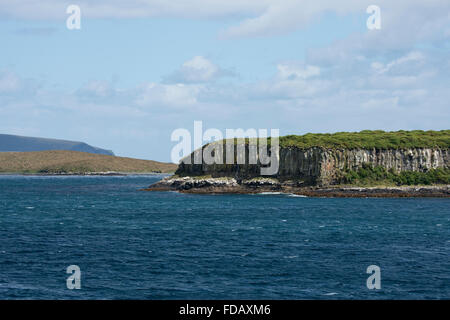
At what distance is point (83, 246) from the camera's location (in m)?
68.5

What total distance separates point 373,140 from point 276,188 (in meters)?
34.7

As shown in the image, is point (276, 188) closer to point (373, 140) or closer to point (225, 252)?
point (373, 140)

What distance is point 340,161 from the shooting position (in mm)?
164500

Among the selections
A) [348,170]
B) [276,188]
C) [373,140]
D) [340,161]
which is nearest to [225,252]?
[348,170]

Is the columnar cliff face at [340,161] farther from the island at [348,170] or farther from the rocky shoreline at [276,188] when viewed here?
the rocky shoreline at [276,188]

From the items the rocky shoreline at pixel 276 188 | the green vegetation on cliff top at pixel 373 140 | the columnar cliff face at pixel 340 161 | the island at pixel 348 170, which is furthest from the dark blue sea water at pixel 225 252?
the green vegetation on cliff top at pixel 373 140

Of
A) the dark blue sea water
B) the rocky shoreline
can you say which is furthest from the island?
the dark blue sea water

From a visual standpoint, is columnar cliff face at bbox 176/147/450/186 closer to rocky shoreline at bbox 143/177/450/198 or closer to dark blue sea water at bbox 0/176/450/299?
rocky shoreline at bbox 143/177/450/198

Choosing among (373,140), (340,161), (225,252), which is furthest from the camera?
(373,140)

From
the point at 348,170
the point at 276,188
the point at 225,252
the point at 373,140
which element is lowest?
the point at 225,252

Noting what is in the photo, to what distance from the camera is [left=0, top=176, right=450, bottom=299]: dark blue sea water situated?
155ft
